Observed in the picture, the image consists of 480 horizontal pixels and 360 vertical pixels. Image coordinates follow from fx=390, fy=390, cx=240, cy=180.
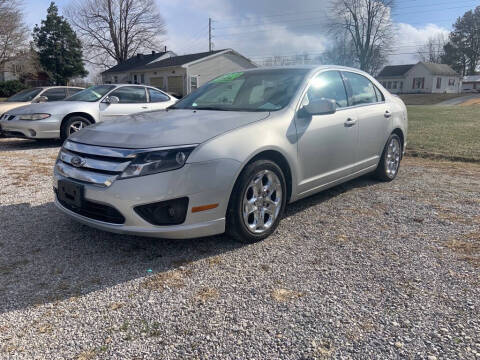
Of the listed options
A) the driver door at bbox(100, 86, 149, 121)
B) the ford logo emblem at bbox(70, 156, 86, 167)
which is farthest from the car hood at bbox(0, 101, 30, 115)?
the ford logo emblem at bbox(70, 156, 86, 167)

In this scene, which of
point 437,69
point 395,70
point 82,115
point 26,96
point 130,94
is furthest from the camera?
point 395,70

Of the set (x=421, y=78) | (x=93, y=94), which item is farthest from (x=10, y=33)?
(x=421, y=78)

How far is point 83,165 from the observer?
314 cm

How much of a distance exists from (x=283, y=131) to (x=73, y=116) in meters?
6.49

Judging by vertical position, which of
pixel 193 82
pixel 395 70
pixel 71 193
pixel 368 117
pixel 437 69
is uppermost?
pixel 395 70

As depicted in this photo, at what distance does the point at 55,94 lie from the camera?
34.6 ft

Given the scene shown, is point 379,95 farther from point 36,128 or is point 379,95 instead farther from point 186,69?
point 186,69

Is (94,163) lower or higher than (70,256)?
higher

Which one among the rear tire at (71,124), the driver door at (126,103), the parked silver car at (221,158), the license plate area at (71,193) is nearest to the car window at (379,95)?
the parked silver car at (221,158)

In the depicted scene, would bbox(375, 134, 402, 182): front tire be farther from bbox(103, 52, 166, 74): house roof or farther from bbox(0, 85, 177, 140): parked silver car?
bbox(103, 52, 166, 74): house roof

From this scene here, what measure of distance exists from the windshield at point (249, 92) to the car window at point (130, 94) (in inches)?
201

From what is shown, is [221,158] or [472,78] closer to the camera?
[221,158]

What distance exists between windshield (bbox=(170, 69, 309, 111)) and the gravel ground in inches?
49.2

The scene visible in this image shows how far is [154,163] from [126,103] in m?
6.92
